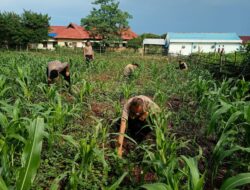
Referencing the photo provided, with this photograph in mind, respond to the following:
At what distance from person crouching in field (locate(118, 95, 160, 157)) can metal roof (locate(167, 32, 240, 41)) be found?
3948 cm

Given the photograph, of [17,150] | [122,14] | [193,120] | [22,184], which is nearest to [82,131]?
[17,150]

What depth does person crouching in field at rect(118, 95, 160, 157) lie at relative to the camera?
3518 mm

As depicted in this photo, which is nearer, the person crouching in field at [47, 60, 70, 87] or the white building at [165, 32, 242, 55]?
the person crouching in field at [47, 60, 70, 87]

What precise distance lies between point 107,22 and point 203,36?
55.9 ft

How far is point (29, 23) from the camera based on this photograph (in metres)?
30.5

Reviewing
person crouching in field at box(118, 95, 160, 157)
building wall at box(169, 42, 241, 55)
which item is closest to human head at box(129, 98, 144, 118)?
person crouching in field at box(118, 95, 160, 157)

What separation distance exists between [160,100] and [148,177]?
A: 2049mm

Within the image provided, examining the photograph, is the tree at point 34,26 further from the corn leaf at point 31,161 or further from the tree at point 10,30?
the corn leaf at point 31,161

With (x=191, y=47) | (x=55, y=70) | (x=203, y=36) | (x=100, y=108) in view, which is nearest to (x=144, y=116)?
(x=100, y=108)

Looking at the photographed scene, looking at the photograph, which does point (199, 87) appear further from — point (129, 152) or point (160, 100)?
point (129, 152)

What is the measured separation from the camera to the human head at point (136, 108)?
11.6ft

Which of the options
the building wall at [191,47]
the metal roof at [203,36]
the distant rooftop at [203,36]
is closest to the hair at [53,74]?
the building wall at [191,47]

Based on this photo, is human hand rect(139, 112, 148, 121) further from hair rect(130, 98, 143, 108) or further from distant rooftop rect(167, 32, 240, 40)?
distant rooftop rect(167, 32, 240, 40)

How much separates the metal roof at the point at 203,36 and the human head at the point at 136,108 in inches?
1558
